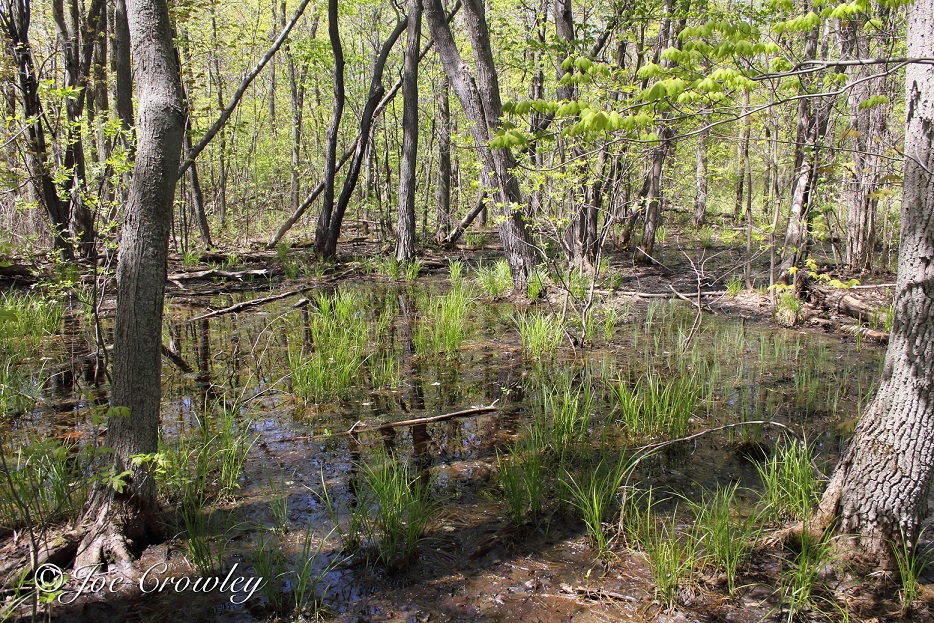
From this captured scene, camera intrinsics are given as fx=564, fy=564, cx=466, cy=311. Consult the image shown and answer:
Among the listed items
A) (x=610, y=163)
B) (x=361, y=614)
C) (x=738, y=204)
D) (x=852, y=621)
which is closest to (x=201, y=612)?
(x=361, y=614)

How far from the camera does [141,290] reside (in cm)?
257

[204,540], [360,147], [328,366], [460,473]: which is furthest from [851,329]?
[360,147]

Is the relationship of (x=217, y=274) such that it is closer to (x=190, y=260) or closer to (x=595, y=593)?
(x=190, y=260)

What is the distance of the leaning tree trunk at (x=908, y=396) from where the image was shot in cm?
227

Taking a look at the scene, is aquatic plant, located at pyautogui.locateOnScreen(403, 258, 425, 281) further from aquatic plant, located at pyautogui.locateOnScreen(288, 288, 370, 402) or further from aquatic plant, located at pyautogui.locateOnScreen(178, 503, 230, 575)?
aquatic plant, located at pyautogui.locateOnScreen(178, 503, 230, 575)

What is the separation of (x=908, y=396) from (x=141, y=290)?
11.1 ft

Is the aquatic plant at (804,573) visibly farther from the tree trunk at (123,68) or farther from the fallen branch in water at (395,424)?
the tree trunk at (123,68)

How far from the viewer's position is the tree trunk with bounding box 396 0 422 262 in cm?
1100

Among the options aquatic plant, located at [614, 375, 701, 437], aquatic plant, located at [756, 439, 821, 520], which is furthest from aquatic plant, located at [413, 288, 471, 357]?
aquatic plant, located at [756, 439, 821, 520]

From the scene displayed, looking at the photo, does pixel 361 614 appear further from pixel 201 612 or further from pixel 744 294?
pixel 744 294

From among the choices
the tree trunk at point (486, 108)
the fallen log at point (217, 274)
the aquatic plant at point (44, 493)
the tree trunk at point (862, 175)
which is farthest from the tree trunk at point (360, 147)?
the aquatic plant at point (44, 493)

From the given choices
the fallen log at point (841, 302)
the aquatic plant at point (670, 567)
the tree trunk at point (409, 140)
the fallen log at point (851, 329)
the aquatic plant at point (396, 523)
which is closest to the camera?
the aquatic plant at point (670, 567)

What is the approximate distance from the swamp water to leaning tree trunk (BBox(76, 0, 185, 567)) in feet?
0.73

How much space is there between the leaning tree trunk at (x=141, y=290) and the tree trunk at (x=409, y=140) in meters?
8.96
